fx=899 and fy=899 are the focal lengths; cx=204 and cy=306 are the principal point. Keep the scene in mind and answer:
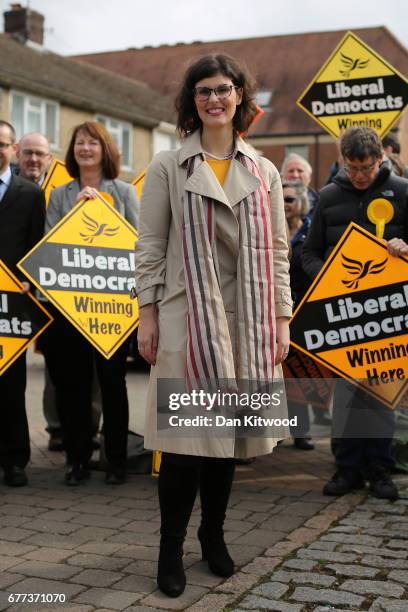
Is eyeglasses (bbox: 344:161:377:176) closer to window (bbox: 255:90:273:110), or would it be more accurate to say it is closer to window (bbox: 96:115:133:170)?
window (bbox: 96:115:133:170)

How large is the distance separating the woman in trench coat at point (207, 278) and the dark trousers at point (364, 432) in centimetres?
165

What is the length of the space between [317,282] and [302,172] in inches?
90.9

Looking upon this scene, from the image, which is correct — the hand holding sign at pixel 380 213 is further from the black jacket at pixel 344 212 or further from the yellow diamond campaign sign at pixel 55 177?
the yellow diamond campaign sign at pixel 55 177

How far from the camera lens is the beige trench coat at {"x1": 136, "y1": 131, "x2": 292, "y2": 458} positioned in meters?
3.59

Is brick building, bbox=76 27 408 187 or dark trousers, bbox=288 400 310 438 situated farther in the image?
brick building, bbox=76 27 408 187

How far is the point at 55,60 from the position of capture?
125 feet

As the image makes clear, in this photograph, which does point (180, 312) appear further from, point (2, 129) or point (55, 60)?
point (55, 60)

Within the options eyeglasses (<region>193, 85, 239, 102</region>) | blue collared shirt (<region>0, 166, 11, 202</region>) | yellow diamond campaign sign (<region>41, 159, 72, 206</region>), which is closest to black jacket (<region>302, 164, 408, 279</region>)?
eyeglasses (<region>193, 85, 239, 102</region>)

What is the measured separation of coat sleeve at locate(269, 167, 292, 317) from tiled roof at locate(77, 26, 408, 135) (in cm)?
4324

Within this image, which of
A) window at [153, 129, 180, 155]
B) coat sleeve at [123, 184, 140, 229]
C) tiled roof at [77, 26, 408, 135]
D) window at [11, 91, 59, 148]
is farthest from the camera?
tiled roof at [77, 26, 408, 135]

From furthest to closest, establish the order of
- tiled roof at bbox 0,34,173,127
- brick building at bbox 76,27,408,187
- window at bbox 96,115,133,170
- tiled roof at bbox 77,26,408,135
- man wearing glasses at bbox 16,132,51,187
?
tiled roof at bbox 77,26,408,135
brick building at bbox 76,27,408,187
window at bbox 96,115,133,170
tiled roof at bbox 0,34,173,127
man wearing glasses at bbox 16,132,51,187

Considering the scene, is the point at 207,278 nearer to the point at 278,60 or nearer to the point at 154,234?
the point at 154,234

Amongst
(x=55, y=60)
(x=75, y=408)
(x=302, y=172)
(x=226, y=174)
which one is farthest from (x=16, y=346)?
(x=55, y=60)

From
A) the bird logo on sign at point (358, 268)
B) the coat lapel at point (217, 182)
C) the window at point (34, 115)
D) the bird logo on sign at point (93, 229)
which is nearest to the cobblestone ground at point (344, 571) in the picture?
the bird logo on sign at point (358, 268)
